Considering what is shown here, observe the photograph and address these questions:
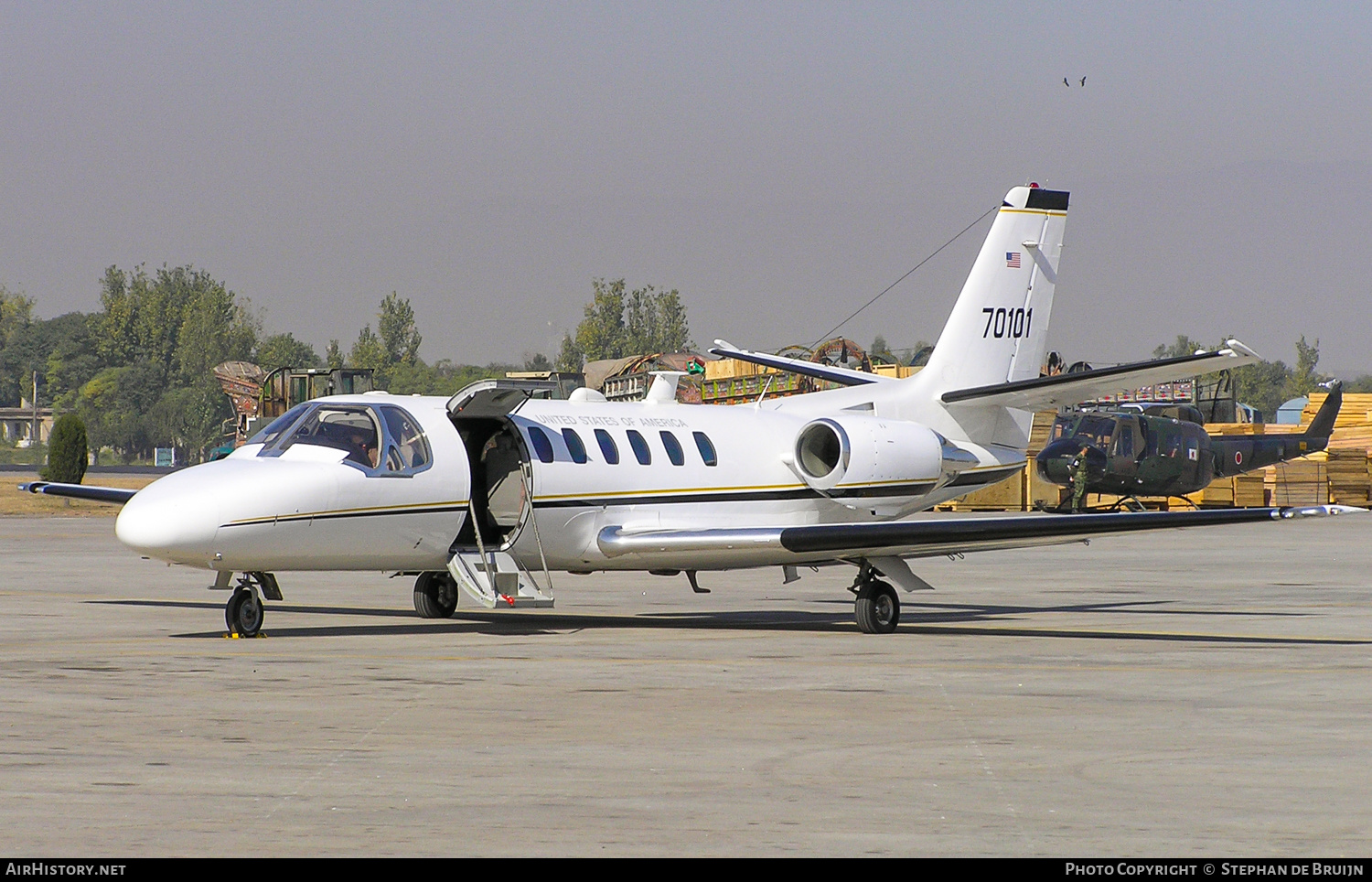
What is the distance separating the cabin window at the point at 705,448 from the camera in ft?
62.8

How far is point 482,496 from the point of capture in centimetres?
1723

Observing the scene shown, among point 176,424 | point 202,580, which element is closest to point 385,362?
point 176,424

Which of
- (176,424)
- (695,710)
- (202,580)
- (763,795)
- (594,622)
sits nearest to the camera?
(763,795)

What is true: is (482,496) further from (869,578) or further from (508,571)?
(869,578)

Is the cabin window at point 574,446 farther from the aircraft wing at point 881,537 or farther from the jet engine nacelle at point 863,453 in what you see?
the jet engine nacelle at point 863,453

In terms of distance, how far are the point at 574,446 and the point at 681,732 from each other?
8.24 m

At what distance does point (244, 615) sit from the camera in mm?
15602

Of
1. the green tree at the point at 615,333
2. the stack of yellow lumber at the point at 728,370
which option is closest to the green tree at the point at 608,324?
the green tree at the point at 615,333

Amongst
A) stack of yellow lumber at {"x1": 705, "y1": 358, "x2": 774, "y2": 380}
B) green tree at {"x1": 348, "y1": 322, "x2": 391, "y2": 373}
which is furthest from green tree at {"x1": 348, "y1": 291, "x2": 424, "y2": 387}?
stack of yellow lumber at {"x1": 705, "y1": 358, "x2": 774, "y2": 380}

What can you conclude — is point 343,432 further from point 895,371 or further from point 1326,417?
point 895,371

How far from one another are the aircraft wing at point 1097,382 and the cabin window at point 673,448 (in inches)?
151

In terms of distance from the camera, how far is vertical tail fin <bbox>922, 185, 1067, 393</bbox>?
70.9ft

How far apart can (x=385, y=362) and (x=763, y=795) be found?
162532mm

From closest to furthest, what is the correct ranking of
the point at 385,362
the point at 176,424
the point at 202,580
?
the point at 202,580, the point at 176,424, the point at 385,362
